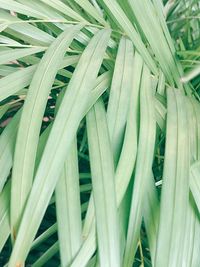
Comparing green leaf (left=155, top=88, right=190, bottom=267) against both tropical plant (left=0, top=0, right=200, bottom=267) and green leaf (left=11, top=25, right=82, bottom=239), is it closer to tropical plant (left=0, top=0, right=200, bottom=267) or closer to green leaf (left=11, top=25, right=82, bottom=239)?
tropical plant (left=0, top=0, right=200, bottom=267)

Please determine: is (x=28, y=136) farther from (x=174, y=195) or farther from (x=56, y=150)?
(x=174, y=195)

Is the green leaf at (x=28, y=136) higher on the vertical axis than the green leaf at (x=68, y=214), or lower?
higher

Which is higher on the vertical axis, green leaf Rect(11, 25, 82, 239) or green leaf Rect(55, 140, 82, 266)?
green leaf Rect(11, 25, 82, 239)

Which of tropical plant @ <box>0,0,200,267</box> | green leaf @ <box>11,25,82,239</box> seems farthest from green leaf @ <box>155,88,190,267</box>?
green leaf @ <box>11,25,82,239</box>

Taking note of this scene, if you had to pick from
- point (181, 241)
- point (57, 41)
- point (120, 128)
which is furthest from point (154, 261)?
point (57, 41)

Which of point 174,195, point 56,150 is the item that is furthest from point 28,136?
point 174,195

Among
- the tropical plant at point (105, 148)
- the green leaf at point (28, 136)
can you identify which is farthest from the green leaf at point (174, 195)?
the green leaf at point (28, 136)

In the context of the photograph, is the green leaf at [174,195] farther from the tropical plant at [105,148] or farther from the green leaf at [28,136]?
the green leaf at [28,136]

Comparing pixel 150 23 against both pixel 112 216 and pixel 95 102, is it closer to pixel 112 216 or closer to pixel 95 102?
pixel 95 102
